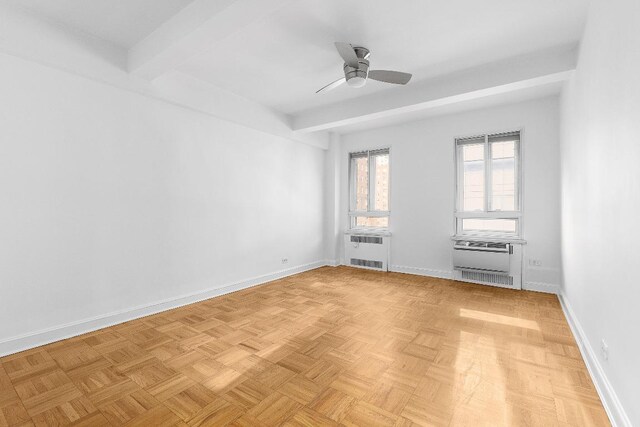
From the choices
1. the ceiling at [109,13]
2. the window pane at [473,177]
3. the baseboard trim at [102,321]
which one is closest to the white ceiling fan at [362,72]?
the ceiling at [109,13]

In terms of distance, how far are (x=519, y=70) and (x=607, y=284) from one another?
253 centimetres

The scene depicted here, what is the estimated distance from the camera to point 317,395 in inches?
78.5

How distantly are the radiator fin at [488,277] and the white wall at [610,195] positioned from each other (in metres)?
1.72

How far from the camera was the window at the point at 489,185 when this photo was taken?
4.81 metres

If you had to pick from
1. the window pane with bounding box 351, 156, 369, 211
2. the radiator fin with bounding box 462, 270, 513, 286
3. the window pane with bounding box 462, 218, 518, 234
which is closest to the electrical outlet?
the radiator fin with bounding box 462, 270, 513, 286

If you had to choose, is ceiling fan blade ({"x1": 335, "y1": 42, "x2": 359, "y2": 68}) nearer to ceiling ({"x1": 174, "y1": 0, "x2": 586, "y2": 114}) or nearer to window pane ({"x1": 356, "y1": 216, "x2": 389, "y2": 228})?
ceiling ({"x1": 174, "y1": 0, "x2": 586, "y2": 114})

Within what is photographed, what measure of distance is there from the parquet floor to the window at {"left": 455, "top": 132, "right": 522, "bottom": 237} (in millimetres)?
1571

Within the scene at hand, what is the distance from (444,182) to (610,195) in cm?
344

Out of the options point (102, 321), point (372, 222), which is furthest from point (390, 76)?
point (102, 321)

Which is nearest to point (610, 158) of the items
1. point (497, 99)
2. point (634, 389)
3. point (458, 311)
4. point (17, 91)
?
point (634, 389)

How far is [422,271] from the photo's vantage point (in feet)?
18.1

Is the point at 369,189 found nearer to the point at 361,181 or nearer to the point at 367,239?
the point at 361,181

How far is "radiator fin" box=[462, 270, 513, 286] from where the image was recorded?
186 inches

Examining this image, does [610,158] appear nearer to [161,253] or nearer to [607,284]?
[607,284]
